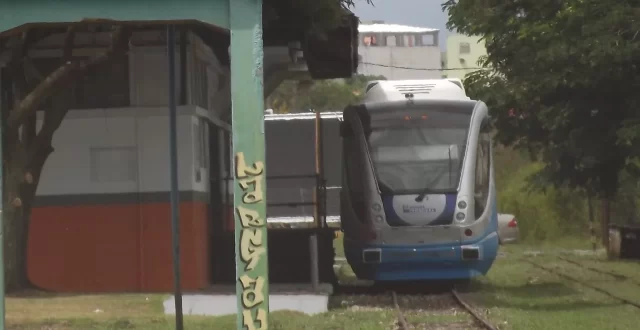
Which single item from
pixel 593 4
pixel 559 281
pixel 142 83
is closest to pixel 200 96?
pixel 142 83

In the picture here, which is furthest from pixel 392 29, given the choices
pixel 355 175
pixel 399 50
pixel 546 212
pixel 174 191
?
pixel 174 191

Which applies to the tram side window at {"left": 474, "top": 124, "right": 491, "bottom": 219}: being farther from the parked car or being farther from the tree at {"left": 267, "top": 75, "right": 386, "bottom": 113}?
the tree at {"left": 267, "top": 75, "right": 386, "bottom": 113}

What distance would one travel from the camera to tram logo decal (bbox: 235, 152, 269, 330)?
32.0 feet

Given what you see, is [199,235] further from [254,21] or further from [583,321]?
[254,21]

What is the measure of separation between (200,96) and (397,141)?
3.22 metres

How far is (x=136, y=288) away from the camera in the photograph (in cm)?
1633

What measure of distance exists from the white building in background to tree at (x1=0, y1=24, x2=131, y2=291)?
84.2m

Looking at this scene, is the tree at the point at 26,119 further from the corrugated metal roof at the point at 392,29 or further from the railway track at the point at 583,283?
the corrugated metal roof at the point at 392,29

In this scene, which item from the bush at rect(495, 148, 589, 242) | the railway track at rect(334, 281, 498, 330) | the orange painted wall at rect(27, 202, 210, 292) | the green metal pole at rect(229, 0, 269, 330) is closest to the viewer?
the green metal pole at rect(229, 0, 269, 330)

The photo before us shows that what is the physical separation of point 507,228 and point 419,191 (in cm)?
2150

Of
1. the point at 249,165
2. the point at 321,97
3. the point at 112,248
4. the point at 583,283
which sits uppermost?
the point at 321,97

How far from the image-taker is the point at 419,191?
16797 millimetres

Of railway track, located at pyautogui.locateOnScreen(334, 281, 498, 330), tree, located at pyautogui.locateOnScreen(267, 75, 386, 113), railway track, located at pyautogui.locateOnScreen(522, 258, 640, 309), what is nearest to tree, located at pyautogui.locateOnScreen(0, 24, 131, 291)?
railway track, located at pyautogui.locateOnScreen(334, 281, 498, 330)

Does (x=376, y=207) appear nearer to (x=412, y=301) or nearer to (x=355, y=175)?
(x=355, y=175)
